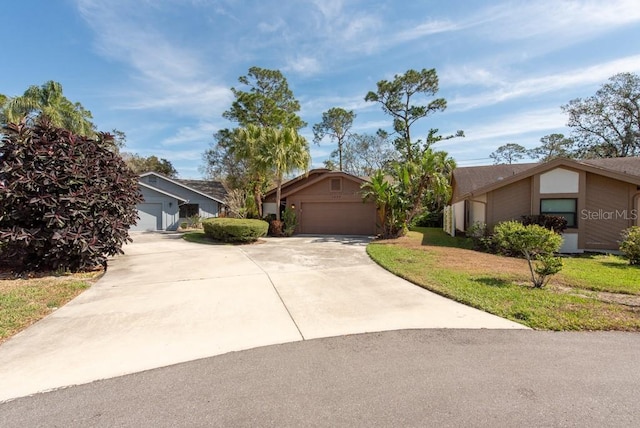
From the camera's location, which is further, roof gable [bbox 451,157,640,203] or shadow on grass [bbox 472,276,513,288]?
roof gable [bbox 451,157,640,203]

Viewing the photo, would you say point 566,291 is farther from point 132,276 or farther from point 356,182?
point 356,182

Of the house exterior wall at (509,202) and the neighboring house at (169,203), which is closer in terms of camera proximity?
the house exterior wall at (509,202)

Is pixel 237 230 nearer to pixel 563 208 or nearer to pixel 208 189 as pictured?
pixel 563 208

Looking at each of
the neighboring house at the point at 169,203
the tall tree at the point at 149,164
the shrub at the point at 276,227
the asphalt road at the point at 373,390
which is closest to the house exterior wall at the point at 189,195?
the neighboring house at the point at 169,203

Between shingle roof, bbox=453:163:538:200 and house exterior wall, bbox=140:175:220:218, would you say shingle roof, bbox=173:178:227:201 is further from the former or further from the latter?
shingle roof, bbox=453:163:538:200

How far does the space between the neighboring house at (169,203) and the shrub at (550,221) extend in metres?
20.7

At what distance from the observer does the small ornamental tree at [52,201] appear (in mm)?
6918

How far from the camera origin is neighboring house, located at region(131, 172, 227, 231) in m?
21.2

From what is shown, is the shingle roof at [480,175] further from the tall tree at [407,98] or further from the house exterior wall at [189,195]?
the house exterior wall at [189,195]

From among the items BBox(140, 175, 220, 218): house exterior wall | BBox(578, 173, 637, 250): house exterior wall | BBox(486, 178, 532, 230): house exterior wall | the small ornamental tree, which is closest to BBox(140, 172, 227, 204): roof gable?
BBox(140, 175, 220, 218): house exterior wall

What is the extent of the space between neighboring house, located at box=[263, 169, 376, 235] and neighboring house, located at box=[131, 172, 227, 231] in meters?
8.49

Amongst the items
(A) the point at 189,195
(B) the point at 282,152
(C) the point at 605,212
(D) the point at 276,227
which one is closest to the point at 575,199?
(C) the point at 605,212

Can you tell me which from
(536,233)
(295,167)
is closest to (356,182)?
(295,167)

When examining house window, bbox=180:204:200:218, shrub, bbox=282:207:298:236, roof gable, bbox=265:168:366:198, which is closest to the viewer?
shrub, bbox=282:207:298:236
